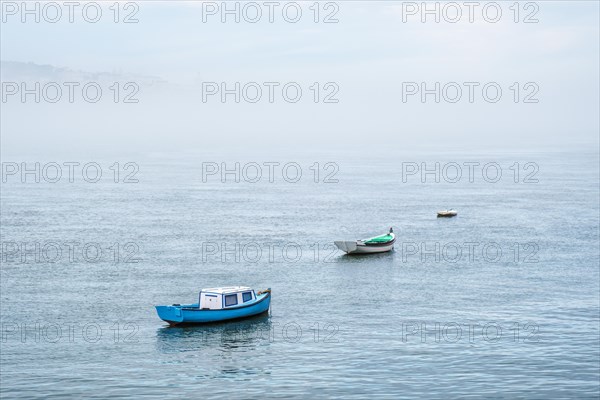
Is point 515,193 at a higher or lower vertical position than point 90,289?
higher

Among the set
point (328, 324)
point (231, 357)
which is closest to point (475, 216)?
point (328, 324)

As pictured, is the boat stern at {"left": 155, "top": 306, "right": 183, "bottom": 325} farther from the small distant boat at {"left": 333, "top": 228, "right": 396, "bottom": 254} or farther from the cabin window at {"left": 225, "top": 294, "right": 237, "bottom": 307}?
the small distant boat at {"left": 333, "top": 228, "right": 396, "bottom": 254}

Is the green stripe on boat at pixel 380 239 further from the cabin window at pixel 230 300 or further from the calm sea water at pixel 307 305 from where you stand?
the cabin window at pixel 230 300

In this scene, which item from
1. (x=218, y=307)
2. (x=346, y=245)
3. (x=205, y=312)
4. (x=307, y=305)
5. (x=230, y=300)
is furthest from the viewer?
(x=346, y=245)

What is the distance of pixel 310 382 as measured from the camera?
63344 mm

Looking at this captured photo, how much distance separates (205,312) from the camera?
79.1 m

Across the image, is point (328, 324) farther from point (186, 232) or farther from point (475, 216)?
point (475, 216)

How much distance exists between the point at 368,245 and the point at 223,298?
3863cm

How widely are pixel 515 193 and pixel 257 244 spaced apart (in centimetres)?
8603

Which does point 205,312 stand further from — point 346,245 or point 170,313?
point 346,245

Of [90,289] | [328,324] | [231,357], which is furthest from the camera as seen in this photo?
[90,289]

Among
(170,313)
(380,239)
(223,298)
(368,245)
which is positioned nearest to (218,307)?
(223,298)

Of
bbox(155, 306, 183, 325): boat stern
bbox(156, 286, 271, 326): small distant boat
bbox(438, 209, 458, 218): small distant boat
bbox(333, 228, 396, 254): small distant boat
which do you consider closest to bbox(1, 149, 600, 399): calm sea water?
bbox(155, 306, 183, 325): boat stern

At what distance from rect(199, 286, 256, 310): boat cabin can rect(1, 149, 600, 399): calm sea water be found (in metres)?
2.24
